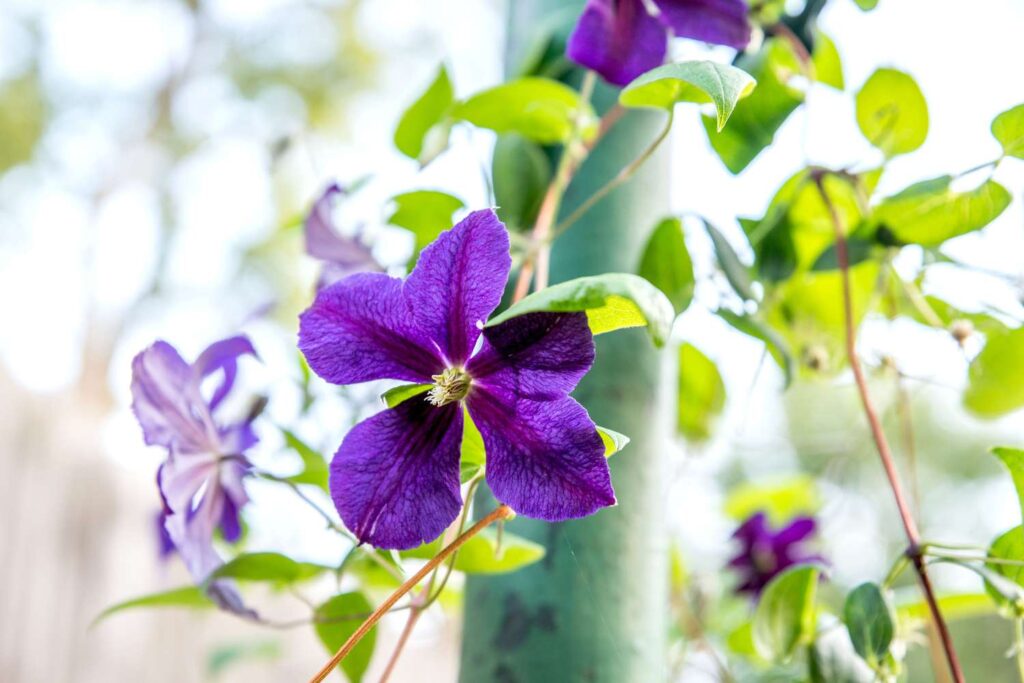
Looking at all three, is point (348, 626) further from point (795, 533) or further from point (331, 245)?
point (795, 533)

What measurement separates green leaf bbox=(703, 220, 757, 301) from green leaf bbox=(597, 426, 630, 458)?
16 cm

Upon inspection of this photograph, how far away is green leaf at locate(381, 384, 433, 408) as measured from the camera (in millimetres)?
290

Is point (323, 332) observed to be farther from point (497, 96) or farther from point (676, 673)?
point (676, 673)

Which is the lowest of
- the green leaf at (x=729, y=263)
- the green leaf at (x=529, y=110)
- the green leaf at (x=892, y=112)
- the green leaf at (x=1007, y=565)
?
the green leaf at (x=1007, y=565)

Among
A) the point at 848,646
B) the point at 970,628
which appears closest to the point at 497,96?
the point at 848,646

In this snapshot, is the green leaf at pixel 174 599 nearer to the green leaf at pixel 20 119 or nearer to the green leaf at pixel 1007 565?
the green leaf at pixel 1007 565

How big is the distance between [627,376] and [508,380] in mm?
152

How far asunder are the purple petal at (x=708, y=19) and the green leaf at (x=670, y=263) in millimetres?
84

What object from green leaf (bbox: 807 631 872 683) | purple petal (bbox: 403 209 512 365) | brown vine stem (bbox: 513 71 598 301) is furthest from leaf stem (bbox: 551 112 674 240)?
green leaf (bbox: 807 631 872 683)

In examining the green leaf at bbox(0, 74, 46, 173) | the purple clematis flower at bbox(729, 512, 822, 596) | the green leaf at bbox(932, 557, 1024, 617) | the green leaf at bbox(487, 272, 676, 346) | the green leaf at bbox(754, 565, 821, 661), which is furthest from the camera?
the green leaf at bbox(0, 74, 46, 173)

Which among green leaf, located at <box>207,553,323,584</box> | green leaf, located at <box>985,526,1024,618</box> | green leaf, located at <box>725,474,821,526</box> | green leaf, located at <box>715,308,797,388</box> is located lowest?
green leaf, located at <box>725,474,821,526</box>

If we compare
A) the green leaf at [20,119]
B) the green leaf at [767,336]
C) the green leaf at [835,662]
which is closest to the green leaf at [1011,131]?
the green leaf at [767,336]

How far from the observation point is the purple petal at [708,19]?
413 mm

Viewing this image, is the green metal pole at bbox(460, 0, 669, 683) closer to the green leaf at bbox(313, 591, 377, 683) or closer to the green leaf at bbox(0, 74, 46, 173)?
the green leaf at bbox(313, 591, 377, 683)
